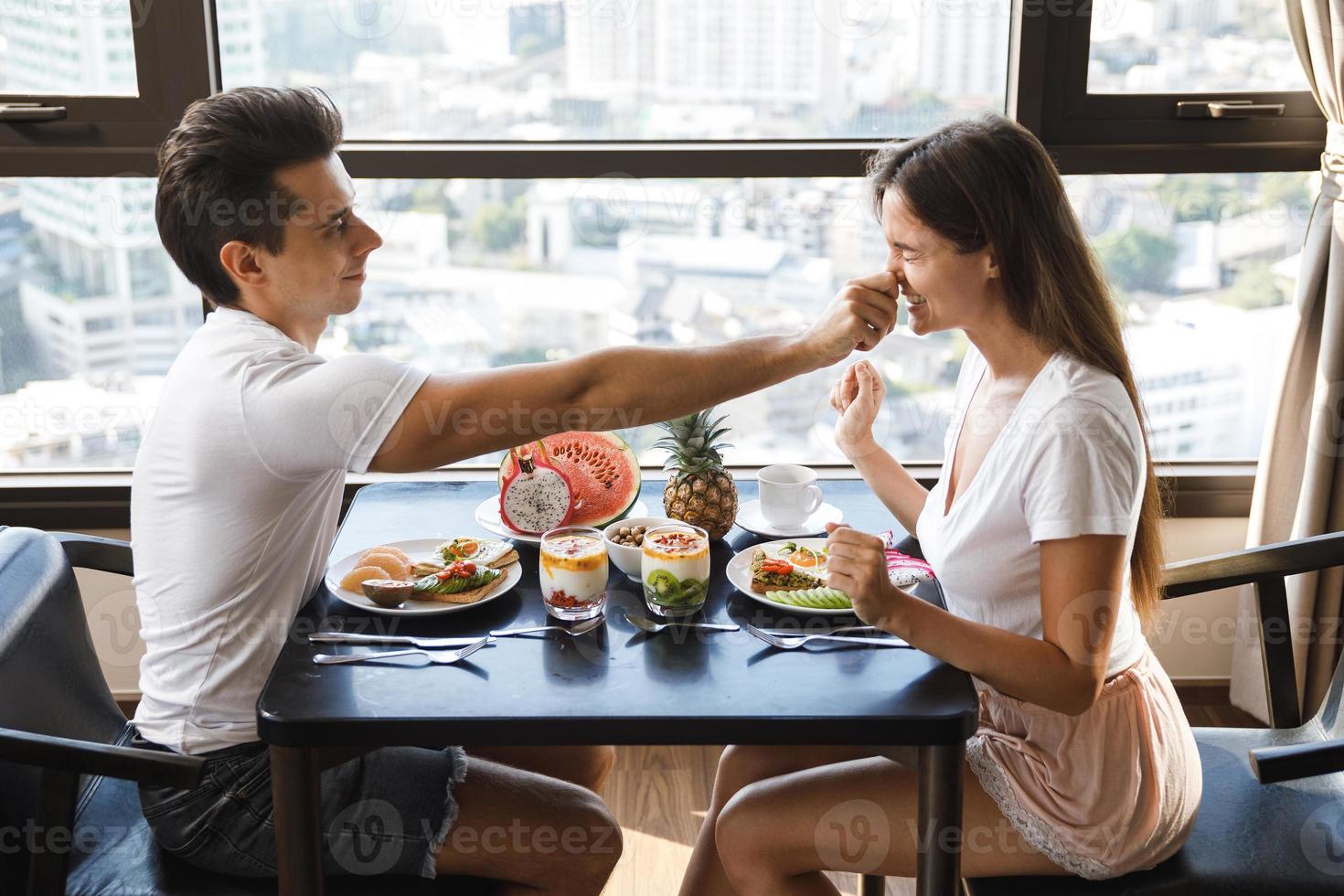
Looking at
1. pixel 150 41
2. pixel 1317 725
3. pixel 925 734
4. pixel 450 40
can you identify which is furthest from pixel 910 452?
pixel 150 41

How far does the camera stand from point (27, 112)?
101 inches

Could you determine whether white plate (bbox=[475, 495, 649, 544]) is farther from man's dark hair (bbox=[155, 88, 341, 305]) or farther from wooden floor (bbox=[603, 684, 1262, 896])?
wooden floor (bbox=[603, 684, 1262, 896])

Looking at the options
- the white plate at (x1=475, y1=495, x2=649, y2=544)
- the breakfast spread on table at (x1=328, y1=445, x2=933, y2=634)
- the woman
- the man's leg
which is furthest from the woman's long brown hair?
the man's leg

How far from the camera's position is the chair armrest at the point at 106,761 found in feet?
4.69

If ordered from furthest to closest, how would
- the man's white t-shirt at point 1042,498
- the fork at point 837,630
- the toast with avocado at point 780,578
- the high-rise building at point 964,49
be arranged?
the high-rise building at point 964,49 → the toast with avocado at point 780,578 → the fork at point 837,630 → the man's white t-shirt at point 1042,498

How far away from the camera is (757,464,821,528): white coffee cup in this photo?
76.7 inches

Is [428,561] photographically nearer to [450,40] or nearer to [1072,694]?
[1072,694]

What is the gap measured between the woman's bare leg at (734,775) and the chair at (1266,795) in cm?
34

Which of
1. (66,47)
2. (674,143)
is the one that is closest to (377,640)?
(674,143)

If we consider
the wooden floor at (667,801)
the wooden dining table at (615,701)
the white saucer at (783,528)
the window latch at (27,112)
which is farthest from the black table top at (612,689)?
the window latch at (27,112)

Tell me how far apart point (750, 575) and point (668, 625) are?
0.57ft

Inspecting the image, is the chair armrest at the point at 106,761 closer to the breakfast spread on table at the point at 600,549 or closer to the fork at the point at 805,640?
the breakfast spread on table at the point at 600,549

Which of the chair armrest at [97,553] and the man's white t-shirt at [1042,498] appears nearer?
the man's white t-shirt at [1042,498]

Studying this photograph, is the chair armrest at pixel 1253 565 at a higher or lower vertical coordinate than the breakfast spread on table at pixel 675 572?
lower
